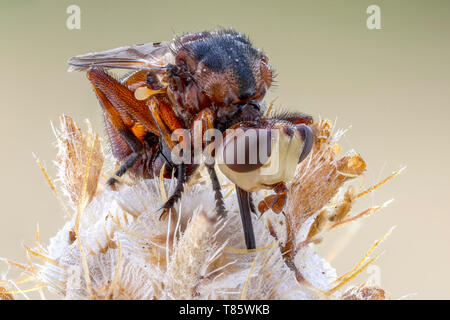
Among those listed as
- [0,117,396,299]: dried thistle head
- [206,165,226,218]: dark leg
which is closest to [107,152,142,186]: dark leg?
[0,117,396,299]: dried thistle head

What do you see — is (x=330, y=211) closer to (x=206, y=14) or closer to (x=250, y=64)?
(x=250, y=64)

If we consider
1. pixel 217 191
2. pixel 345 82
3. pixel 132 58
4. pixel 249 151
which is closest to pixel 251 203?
pixel 217 191

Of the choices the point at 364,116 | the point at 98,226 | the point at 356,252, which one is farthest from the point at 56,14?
the point at 98,226

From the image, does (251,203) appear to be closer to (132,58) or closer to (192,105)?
(192,105)

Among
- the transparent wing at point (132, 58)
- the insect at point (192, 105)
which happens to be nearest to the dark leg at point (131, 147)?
the insect at point (192, 105)

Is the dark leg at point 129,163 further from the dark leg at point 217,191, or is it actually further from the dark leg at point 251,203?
the dark leg at point 251,203

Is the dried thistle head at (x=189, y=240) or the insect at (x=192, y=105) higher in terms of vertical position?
the insect at (x=192, y=105)
